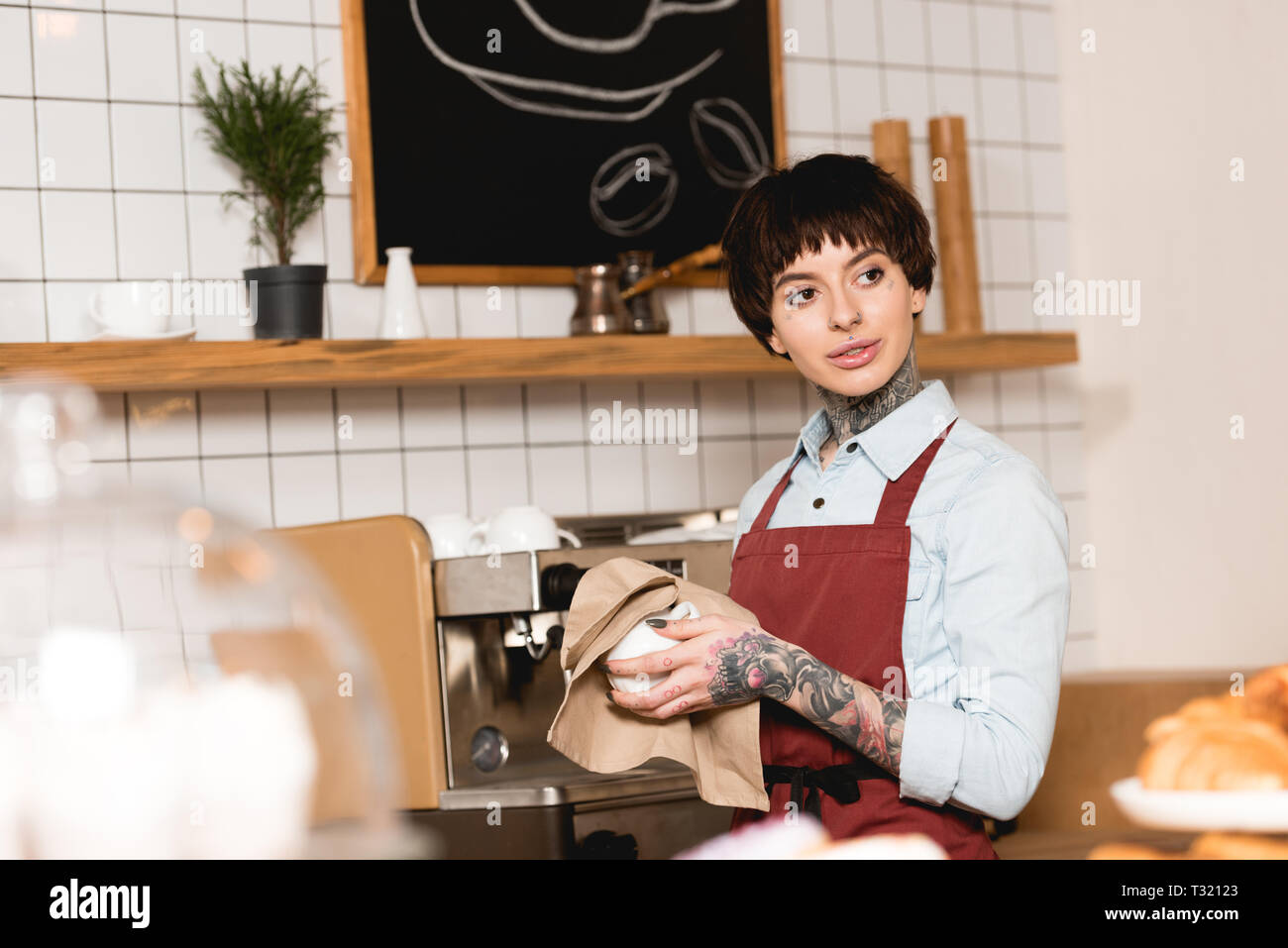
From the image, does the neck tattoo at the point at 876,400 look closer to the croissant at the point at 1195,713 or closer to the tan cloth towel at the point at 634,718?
the tan cloth towel at the point at 634,718

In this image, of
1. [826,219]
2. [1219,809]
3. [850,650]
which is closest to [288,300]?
[826,219]

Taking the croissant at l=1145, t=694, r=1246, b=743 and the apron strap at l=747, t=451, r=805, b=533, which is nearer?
the apron strap at l=747, t=451, r=805, b=533

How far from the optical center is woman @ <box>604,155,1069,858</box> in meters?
0.83

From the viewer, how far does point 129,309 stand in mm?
1703

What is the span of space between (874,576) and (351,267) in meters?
1.33

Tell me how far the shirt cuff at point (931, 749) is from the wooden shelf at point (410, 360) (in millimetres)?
1155

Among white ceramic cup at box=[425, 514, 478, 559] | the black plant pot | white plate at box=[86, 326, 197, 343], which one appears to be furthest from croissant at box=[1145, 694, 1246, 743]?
white plate at box=[86, 326, 197, 343]

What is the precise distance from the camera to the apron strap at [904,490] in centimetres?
95

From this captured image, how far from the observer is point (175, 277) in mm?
1900

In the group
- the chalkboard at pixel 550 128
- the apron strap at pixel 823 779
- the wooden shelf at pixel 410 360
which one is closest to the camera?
the apron strap at pixel 823 779

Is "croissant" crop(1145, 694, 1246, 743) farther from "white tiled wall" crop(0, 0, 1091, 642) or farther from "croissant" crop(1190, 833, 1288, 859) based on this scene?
"croissant" crop(1190, 833, 1288, 859)

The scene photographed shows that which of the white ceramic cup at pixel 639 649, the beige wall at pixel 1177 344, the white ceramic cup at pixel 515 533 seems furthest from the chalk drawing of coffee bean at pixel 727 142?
the white ceramic cup at pixel 639 649

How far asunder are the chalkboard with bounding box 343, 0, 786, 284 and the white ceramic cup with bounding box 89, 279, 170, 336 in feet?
1.22

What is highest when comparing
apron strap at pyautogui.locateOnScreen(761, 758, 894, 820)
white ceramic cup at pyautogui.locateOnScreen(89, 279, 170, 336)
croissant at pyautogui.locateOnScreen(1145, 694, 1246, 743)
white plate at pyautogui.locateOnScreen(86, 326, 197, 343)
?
white ceramic cup at pyautogui.locateOnScreen(89, 279, 170, 336)
